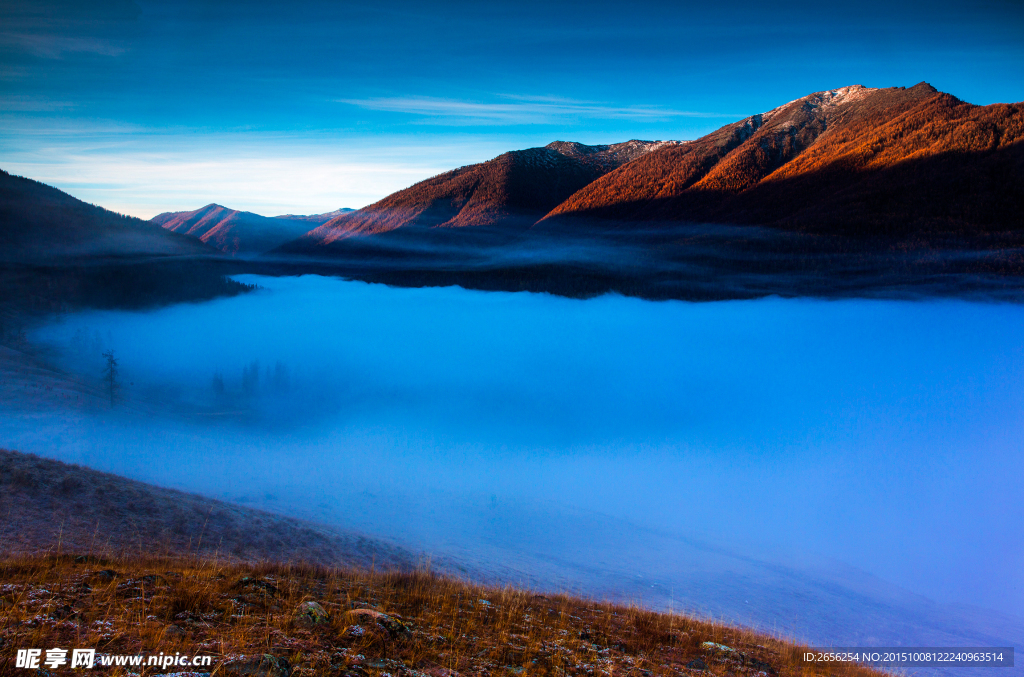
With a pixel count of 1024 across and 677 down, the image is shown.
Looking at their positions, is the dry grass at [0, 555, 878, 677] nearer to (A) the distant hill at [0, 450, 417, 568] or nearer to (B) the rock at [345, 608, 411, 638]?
(B) the rock at [345, 608, 411, 638]

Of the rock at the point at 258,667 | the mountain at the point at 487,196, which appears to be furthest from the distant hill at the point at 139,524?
the mountain at the point at 487,196

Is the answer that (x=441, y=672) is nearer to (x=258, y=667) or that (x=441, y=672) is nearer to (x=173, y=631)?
(x=258, y=667)

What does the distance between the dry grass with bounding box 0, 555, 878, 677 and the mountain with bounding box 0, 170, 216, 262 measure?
5418 cm

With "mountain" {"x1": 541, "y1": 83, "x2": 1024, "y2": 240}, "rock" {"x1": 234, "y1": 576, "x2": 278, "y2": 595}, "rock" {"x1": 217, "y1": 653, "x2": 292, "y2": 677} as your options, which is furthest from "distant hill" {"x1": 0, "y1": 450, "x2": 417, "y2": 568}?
"mountain" {"x1": 541, "y1": 83, "x2": 1024, "y2": 240}

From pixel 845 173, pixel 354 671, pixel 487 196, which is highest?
pixel 487 196

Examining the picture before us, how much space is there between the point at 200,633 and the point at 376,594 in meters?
3.87

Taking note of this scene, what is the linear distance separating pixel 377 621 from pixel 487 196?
16924 centimetres

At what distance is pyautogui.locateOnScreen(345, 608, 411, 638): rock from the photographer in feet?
22.1

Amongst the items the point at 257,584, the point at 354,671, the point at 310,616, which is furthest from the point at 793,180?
the point at 354,671

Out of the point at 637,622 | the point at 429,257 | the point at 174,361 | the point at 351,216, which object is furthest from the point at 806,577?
the point at 351,216

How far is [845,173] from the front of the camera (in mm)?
101375

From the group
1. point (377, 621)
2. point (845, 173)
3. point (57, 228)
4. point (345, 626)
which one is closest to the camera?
point (345, 626)

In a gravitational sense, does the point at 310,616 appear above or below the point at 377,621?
above

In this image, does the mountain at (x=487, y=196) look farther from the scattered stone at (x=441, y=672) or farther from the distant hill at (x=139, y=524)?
the scattered stone at (x=441, y=672)
